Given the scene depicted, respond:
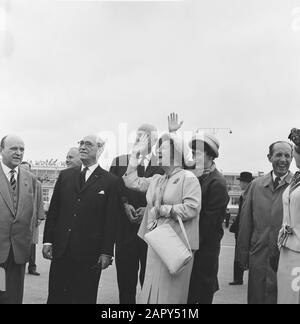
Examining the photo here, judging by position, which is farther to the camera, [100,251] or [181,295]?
[100,251]

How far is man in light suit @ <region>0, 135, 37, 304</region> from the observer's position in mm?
4094

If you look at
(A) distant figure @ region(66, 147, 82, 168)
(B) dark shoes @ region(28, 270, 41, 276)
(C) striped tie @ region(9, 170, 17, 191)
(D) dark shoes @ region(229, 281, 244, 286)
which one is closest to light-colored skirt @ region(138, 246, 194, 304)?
(C) striped tie @ region(9, 170, 17, 191)

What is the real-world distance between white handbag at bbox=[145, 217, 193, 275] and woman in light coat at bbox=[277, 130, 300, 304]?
703mm

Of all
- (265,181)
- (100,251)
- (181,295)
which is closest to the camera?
(181,295)

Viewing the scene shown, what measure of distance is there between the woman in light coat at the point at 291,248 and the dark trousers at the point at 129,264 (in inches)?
57.3

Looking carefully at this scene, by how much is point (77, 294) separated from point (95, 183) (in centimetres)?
101

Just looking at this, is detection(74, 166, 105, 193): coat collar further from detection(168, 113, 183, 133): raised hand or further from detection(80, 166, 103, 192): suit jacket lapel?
detection(168, 113, 183, 133): raised hand

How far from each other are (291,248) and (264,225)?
3.67ft

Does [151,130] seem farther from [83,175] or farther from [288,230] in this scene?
[288,230]

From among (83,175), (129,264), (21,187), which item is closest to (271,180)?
(129,264)

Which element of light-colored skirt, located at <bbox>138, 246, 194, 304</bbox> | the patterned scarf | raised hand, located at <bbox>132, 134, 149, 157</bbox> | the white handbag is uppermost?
raised hand, located at <bbox>132, 134, 149, 157</bbox>
